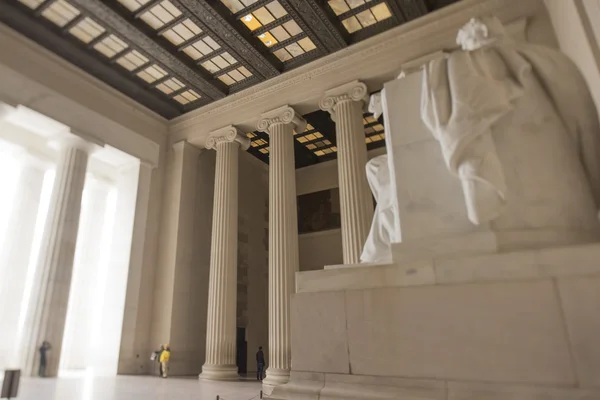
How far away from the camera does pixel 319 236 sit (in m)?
18.2

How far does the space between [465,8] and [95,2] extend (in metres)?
9.73

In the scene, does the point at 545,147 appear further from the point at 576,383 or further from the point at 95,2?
the point at 95,2

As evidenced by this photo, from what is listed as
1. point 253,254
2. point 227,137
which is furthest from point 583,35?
point 253,254

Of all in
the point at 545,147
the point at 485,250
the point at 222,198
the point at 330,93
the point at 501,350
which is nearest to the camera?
the point at 501,350

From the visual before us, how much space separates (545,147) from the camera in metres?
2.48

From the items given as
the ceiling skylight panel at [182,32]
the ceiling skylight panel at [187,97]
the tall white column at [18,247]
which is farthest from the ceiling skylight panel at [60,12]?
the tall white column at [18,247]

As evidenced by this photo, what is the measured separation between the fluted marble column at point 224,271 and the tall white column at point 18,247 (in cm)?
626

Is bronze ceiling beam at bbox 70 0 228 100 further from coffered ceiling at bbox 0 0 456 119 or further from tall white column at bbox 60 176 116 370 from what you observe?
tall white column at bbox 60 176 116 370

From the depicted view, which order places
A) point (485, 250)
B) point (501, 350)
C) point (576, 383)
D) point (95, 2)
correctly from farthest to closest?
1. point (95, 2)
2. point (485, 250)
3. point (501, 350)
4. point (576, 383)

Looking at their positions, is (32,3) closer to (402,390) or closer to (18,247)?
(18,247)

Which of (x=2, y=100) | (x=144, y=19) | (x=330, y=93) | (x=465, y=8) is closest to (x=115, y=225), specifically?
(x=2, y=100)

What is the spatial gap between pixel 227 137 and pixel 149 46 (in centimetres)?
380

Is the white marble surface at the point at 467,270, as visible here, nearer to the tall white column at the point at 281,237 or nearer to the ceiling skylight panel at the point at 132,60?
the tall white column at the point at 281,237

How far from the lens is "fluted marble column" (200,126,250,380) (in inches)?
473
